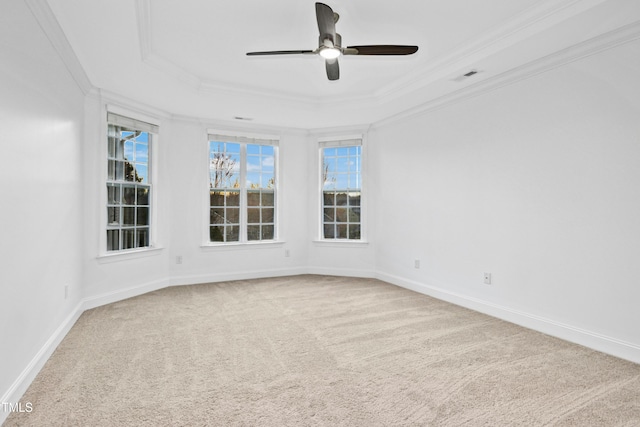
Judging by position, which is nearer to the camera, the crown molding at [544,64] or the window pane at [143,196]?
the crown molding at [544,64]

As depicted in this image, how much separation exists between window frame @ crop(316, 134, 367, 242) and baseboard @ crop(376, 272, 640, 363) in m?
1.54

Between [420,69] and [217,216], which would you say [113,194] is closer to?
[217,216]

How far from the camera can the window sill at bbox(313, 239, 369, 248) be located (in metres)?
6.02

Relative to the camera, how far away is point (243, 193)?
19.5 ft

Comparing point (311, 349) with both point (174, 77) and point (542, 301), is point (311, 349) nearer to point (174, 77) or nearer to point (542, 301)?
point (542, 301)

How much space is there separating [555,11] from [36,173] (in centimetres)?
391

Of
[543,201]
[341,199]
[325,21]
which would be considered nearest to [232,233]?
[341,199]

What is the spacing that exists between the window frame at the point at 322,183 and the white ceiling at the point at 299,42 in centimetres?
123

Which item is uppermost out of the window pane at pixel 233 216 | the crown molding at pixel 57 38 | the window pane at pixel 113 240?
the crown molding at pixel 57 38

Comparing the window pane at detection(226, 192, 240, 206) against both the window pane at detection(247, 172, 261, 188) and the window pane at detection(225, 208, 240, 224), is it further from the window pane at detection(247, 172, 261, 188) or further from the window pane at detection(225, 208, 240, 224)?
the window pane at detection(247, 172, 261, 188)

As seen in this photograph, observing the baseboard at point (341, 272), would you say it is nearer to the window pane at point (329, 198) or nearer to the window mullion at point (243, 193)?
the window pane at point (329, 198)

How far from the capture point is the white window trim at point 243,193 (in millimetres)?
5570

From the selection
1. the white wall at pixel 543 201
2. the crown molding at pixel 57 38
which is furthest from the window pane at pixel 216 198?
the white wall at pixel 543 201

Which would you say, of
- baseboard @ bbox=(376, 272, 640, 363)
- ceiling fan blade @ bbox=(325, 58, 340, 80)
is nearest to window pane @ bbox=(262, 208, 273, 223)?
baseboard @ bbox=(376, 272, 640, 363)
